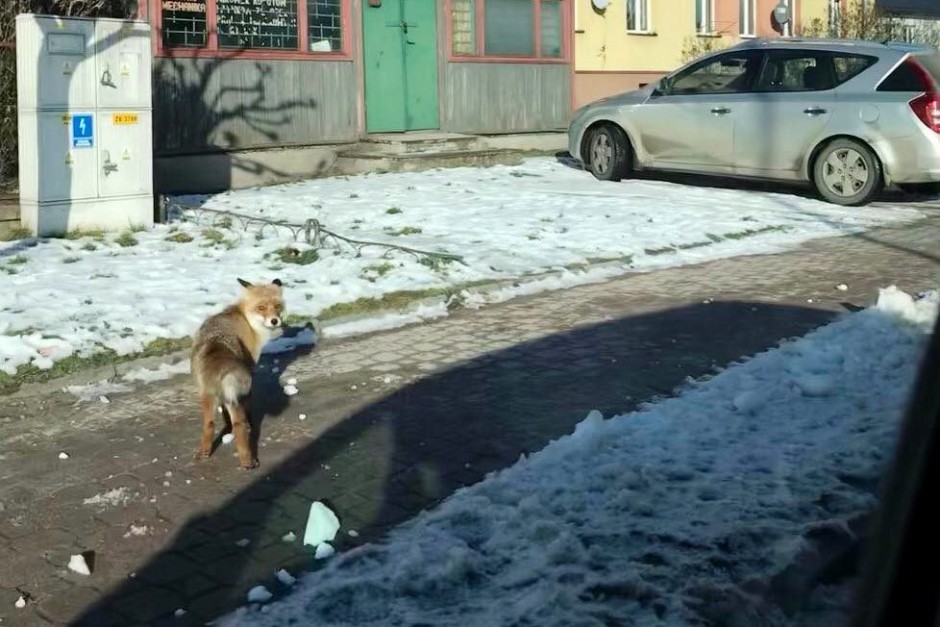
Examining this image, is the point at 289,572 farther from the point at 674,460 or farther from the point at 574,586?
the point at 674,460

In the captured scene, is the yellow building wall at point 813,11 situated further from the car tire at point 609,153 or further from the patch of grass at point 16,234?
the patch of grass at point 16,234

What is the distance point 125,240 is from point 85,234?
472 millimetres

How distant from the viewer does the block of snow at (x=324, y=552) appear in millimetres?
4379

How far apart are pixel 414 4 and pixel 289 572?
1411 centimetres

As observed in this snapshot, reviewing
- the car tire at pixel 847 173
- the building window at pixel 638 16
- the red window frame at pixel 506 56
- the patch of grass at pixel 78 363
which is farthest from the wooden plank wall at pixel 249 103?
the patch of grass at pixel 78 363

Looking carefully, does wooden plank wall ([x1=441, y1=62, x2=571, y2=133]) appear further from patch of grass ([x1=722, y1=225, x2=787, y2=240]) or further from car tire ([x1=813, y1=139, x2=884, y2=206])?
patch of grass ([x1=722, y1=225, x2=787, y2=240])

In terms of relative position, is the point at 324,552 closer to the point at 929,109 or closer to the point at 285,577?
the point at 285,577

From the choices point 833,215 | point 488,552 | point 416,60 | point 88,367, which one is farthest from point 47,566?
point 416,60

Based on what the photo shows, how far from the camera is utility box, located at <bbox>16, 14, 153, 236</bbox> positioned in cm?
1030

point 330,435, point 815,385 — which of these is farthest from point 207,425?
point 815,385

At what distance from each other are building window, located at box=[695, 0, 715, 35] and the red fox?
18.5m

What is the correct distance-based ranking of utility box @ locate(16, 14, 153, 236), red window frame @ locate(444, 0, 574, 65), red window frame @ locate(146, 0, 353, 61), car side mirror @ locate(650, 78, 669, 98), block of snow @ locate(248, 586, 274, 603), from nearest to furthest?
block of snow @ locate(248, 586, 274, 603)
utility box @ locate(16, 14, 153, 236)
red window frame @ locate(146, 0, 353, 61)
car side mirror @ locate(650, 78, 669, 98)
red window frame @ locate(444, 0, 574, 65)

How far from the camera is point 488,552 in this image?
427 cm

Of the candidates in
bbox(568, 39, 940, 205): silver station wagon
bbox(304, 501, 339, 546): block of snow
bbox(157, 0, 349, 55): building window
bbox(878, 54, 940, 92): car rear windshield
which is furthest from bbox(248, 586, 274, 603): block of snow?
bbox(157, 0, 349, 55): building window
